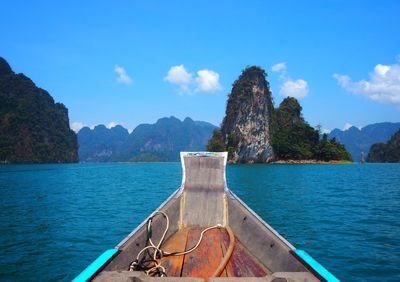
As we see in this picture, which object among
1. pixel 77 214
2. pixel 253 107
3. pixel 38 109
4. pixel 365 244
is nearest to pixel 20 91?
pixel 38 109

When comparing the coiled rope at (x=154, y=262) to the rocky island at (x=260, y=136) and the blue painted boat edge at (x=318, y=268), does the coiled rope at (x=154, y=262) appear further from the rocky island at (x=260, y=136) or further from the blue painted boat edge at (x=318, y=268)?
the rocky island at (x=260, y=136)

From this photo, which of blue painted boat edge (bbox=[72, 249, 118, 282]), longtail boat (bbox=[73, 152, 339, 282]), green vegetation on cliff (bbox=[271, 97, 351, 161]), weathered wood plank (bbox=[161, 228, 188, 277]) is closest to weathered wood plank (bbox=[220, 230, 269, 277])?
longtail boat (bbox=[73, 152, 339, 282])

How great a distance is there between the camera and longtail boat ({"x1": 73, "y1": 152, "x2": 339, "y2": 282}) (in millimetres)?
4285

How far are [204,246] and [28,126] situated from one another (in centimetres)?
17275

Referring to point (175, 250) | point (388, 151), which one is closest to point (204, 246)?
point (175, 250)

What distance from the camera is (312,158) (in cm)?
13462

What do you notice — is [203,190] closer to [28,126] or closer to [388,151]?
[28,126]

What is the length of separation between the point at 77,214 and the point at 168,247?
1364 cm

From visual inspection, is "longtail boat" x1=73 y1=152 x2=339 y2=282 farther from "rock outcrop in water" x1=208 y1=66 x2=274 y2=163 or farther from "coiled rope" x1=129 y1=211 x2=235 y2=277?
"rock outcrop in water" x1=208 y1=66 x2=274 y2=163

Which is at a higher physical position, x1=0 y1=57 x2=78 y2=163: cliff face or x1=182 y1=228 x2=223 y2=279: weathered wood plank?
x1=0 y1=57 x2=78 y2=163: cliff face

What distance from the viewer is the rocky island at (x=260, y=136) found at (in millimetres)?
132125

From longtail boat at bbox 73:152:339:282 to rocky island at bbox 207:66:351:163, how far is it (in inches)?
4713

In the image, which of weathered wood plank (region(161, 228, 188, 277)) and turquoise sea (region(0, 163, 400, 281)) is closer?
weathered wood plank (region(161, 228, 188, 277))

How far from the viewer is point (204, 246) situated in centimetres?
711
